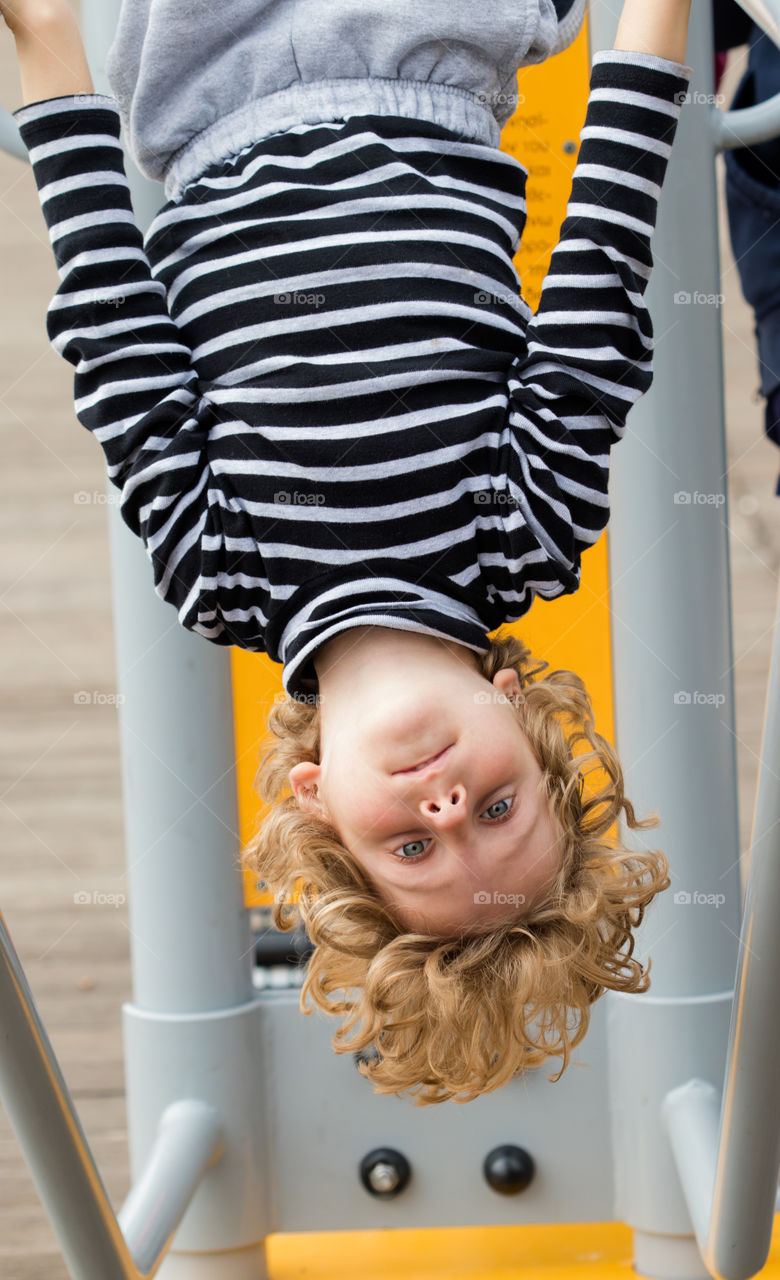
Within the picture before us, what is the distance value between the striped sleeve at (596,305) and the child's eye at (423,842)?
0.14 metres

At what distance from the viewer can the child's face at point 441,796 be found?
0.74m

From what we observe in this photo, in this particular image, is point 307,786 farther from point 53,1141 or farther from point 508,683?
point 53,1141

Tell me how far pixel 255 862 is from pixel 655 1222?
514mm

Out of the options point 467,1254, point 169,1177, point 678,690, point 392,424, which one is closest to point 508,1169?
point 467,1254

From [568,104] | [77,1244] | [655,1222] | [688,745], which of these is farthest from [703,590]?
[77,1244]

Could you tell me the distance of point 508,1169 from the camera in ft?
3.82

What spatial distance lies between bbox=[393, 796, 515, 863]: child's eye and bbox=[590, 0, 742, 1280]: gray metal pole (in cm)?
39

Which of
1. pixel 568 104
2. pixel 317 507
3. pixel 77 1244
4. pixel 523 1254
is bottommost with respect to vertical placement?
pixel 523 1254

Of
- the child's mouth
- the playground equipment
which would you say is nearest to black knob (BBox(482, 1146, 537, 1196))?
the playground equipment

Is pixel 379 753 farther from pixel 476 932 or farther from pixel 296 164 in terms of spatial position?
pixel 296 164

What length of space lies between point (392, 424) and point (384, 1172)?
2.33 ft

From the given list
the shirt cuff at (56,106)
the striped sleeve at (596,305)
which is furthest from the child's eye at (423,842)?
the shirt cuff at (56,106)

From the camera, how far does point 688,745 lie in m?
1.13

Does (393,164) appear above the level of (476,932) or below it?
above
